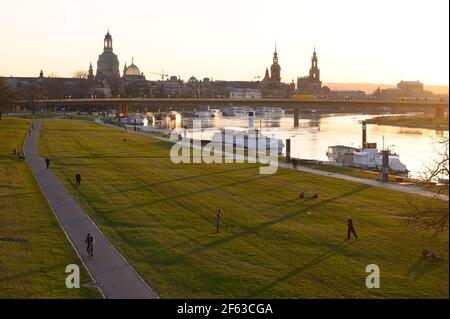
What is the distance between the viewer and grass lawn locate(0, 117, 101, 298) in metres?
15.8

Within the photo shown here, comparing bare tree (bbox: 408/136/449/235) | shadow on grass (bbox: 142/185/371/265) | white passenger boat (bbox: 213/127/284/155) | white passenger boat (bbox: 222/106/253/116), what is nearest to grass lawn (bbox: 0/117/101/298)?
shadow on grass (bbox: 142/185/371/265)

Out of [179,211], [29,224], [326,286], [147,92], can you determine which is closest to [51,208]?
[29,224]

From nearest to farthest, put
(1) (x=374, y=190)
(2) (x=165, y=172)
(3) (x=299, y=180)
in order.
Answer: (1) (x=374, y=190)
(3) (x=299, y=180)
(2) (x=165, y=172)

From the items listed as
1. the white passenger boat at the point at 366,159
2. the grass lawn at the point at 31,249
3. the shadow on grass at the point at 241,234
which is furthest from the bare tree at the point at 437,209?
the white passenger boat at the point at 366,159

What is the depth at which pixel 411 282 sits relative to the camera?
16.4 m

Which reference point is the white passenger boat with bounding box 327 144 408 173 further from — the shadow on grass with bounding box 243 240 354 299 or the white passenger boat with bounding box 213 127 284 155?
the shadow on grass with bounding box 243 240 354 299

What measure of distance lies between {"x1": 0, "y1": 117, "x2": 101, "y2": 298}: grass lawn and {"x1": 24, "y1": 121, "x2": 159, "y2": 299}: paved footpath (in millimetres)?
303

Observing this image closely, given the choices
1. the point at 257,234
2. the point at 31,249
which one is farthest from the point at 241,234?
the point at 31,249

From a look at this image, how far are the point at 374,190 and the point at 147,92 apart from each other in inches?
6411

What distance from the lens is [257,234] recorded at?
22.0 meters

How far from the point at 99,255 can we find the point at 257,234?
19.8 ft

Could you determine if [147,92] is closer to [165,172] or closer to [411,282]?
[165,172]

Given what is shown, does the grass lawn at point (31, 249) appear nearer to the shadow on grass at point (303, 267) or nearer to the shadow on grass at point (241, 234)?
the shadow on grass at point (241, 234)

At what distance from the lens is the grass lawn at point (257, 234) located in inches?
644
